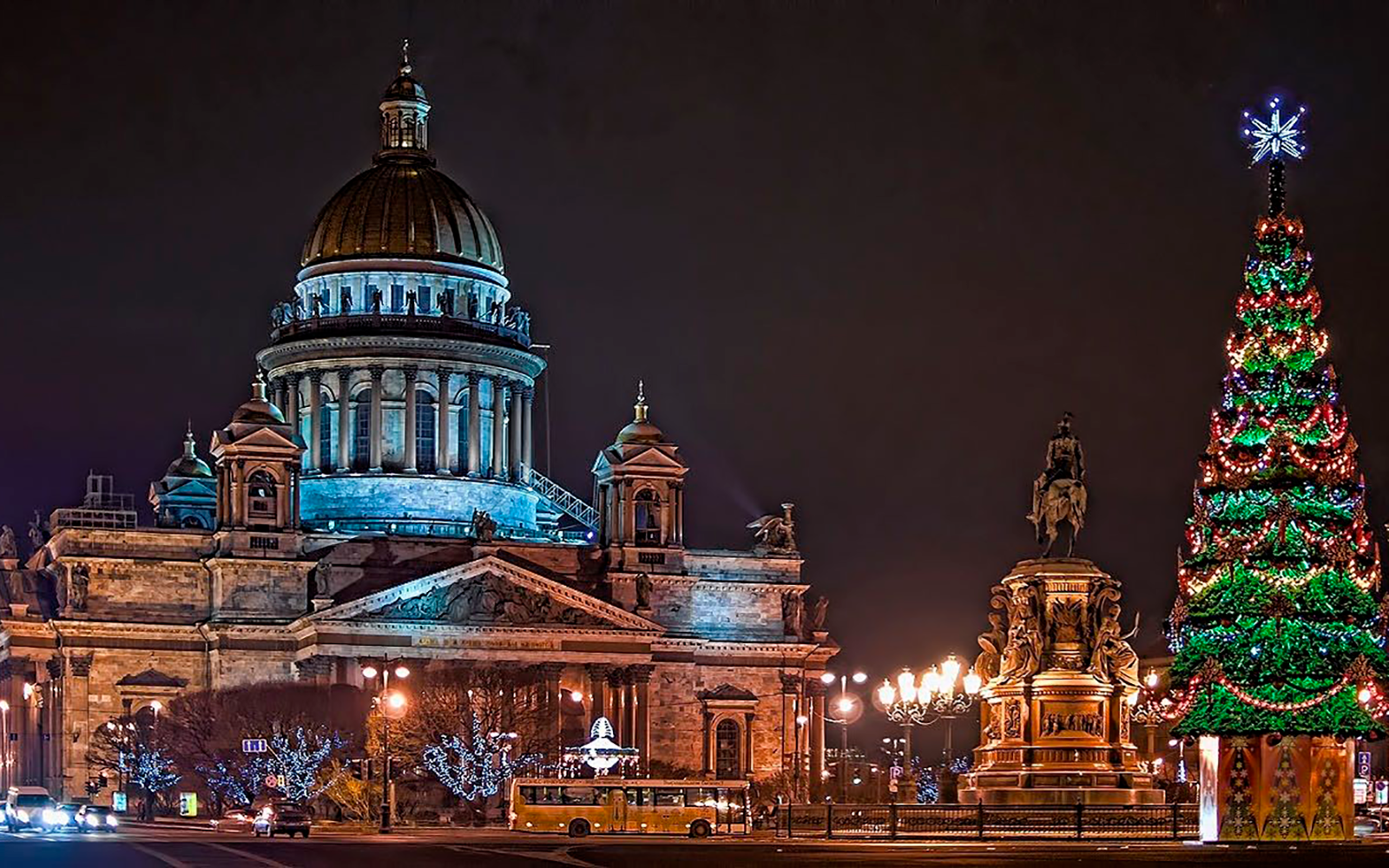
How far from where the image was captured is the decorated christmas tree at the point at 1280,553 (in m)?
71.6

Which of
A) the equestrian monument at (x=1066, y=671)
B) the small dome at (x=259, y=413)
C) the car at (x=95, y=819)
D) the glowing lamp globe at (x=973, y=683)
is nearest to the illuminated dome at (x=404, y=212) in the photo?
the small dome at (x=259, y=413)

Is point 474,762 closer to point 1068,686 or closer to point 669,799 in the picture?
point 669,799

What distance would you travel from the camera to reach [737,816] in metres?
101

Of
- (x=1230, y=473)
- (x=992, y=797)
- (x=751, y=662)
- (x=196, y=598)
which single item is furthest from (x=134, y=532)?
(x=1230, y=473)

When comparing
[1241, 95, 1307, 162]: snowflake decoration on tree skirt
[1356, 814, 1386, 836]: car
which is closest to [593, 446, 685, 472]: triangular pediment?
[1356, 814, 1386, 836]: car

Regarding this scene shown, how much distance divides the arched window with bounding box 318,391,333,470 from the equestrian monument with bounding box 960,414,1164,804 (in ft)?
288

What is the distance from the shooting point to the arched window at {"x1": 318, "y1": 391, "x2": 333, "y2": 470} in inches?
6555

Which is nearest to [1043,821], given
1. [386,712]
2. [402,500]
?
[386,712]

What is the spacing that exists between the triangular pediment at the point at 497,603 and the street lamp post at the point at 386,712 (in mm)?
4065

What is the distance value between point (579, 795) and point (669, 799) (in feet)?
9.93

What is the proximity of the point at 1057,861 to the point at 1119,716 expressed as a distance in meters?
17.3

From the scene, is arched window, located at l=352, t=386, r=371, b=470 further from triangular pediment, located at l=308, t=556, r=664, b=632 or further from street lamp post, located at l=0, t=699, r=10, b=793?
street lamp post, located at l=0, t=699, r=10, b=793

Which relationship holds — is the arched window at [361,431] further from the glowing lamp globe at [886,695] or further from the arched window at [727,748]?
the glowing lamp globe at [886,695]

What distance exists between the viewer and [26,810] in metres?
103
